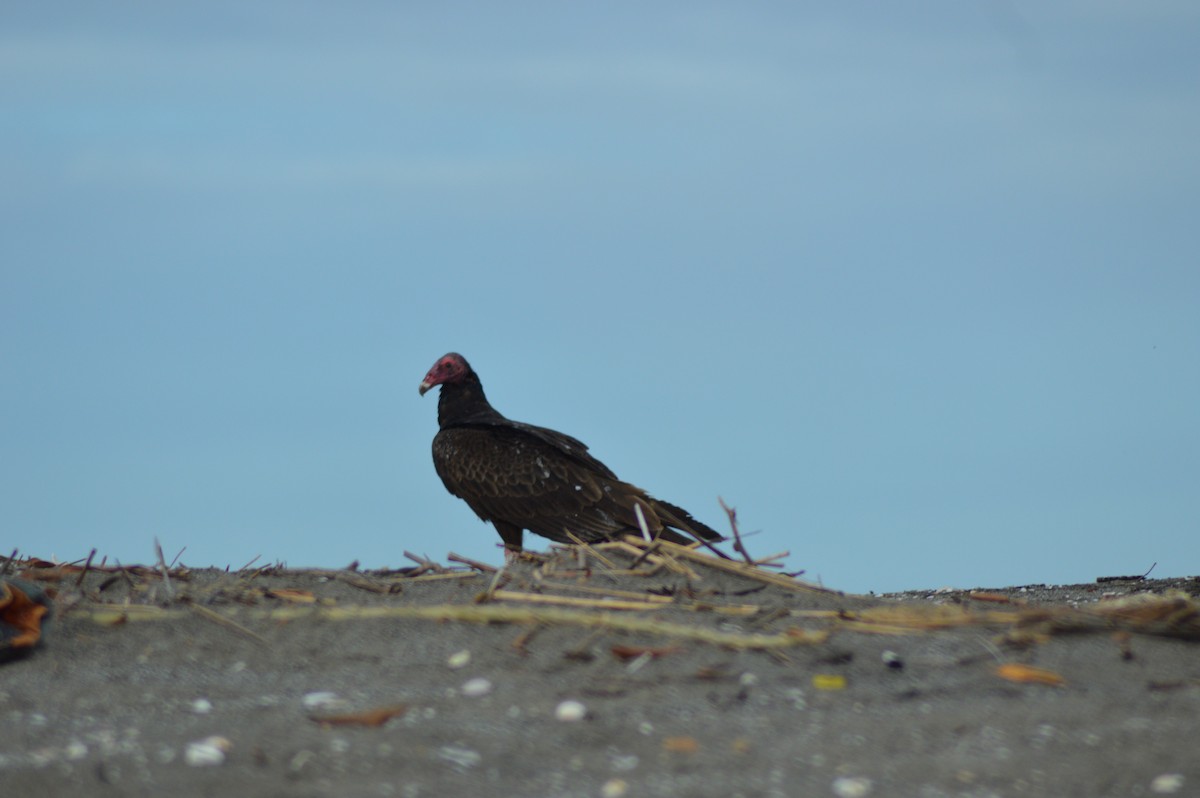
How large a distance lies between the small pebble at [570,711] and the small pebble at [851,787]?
2.45 feet

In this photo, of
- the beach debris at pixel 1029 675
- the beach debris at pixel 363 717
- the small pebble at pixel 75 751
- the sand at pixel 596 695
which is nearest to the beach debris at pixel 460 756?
the sand at pixel 596 695

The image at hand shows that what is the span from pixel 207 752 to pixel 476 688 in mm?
799

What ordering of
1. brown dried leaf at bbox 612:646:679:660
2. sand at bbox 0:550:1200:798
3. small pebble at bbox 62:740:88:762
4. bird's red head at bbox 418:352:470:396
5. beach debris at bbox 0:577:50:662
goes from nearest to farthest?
1. sand at bbox 0:550:1200:798
2. small pebble at bbox 62:740:88:762
3. brown dried leaf at bbox 612:646:679:660
4. beach debris at bbox 0:577:50:662
5. bird's red head at bbox 418:352:470:396

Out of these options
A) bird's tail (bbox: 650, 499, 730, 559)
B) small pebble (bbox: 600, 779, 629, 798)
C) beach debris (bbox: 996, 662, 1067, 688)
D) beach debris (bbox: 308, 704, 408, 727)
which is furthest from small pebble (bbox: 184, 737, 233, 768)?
bird's tail (bbox: 650, 499, 730, 559)

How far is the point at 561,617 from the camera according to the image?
4430 millimetres

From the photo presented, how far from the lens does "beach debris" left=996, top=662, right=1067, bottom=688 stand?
12.8 feet

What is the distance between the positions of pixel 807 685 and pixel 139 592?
292cm

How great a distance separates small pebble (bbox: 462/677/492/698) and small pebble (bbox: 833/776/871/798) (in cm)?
113

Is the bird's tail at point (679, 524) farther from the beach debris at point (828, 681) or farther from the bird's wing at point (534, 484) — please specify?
the beach debris at point (828, 681)

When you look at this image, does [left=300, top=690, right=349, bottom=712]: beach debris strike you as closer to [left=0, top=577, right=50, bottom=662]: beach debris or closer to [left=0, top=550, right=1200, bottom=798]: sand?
[left=0, top=550, right=1200, bottom=798]: sand

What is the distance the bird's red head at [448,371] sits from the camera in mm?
10547

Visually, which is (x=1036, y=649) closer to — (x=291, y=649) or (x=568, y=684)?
(x=568, y=684)

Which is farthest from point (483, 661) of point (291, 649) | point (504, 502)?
point (504, 502)

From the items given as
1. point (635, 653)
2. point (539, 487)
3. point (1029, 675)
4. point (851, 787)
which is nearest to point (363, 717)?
point (635, 653)
